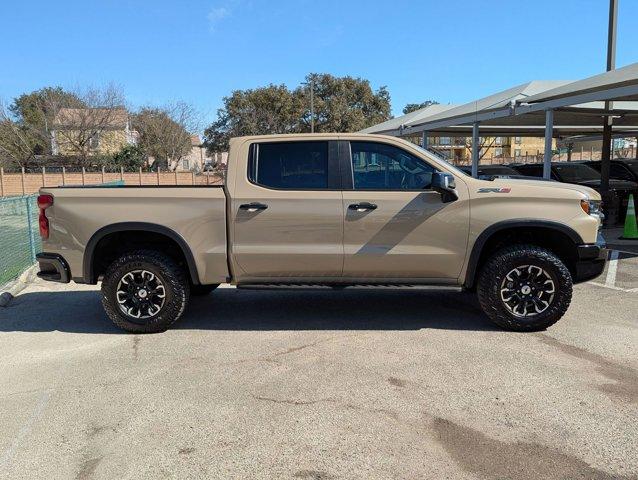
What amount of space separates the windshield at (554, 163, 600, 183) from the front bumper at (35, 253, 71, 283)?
488 inches

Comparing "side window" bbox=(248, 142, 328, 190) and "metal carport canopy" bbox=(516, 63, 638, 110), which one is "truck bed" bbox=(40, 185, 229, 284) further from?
"metal carport canopy" bbox=(516, 63, 638, 110)

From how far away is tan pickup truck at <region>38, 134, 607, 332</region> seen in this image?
5.32m

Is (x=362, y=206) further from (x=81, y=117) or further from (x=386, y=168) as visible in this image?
(x=81, y=117)

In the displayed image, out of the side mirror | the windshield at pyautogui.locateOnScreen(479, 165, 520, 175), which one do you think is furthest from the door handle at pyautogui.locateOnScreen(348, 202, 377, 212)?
the windshield at pyautogui.locateOnScreen(479, 165, 520, 175)

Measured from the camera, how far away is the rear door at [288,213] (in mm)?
5355

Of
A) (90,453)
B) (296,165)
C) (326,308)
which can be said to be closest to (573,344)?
(326,308)

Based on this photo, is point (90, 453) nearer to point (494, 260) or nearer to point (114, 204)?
point (114, 204)

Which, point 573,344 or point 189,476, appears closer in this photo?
point 189,476

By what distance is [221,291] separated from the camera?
7523 mm

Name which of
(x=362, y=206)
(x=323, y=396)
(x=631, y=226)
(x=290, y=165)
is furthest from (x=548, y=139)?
(x=323, y=396)

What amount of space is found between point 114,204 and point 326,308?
2.62 metres

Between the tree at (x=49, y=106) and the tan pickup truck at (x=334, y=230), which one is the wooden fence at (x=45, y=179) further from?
the tan pickup truck at (x=334, y=230)

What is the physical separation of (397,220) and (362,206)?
1.19 ft

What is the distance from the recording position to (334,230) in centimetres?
537
